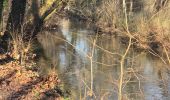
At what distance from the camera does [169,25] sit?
25.1 metres

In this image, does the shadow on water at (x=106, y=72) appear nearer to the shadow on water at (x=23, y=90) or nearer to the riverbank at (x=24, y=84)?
the riverbank at (x=24, y=84)

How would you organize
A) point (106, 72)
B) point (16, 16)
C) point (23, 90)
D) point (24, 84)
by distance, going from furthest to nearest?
point (16, 16) < point (106, 72) < point (24, 84) < point (23, 90)

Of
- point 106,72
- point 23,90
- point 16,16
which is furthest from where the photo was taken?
point 16,16

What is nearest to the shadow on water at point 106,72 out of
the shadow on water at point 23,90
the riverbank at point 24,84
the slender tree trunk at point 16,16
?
the riverbank at point 24,84

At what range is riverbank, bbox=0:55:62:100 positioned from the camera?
11805mm

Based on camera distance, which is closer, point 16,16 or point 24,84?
point 24,84

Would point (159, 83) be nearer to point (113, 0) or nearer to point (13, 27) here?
point (13, 27)

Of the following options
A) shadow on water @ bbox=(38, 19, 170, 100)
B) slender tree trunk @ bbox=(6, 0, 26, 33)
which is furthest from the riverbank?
slender tree trunk @ bbox=(6, 0, 26, 33)

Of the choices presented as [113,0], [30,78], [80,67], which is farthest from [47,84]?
[113,0]

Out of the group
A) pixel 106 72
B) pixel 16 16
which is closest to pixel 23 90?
pixel 106 72

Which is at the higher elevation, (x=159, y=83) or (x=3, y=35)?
(x=3, y=35)

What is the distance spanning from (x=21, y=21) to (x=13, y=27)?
1415 millimetres

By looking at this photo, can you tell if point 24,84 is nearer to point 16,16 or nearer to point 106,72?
point 106,72

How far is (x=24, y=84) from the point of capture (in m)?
13.4
